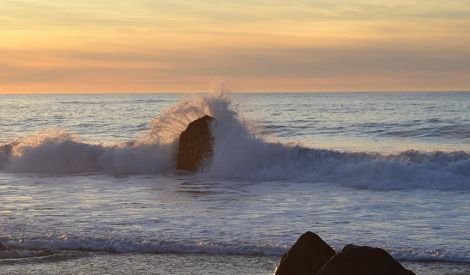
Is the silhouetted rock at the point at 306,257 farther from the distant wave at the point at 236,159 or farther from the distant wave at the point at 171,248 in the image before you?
the distant wave at the point at 236,159

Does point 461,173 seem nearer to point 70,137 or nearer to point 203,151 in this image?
point 203,151

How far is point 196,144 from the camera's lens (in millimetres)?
23828

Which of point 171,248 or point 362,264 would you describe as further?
point 171,248

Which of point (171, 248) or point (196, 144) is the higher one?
point (196, 144)

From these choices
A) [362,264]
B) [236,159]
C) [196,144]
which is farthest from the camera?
[196,144]

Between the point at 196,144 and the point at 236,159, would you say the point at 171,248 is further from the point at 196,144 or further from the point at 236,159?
the point at 196,144

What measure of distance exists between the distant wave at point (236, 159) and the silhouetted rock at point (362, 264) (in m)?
11.3

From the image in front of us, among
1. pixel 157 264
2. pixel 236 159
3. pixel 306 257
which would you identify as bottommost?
pixel 157 264

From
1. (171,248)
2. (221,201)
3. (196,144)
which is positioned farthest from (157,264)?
(196,144)

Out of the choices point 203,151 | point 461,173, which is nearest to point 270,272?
point 461,173

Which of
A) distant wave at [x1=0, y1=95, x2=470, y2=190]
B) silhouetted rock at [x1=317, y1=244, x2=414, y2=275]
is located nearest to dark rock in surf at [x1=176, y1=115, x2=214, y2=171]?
distant wave at [x1=0, y1=95, x2=470, y2=190]

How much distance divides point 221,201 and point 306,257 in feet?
26.8

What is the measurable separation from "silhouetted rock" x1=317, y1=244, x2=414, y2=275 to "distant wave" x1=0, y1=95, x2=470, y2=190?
11.3 metres

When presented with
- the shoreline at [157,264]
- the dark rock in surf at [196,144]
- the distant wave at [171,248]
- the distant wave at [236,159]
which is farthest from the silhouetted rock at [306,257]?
the dark rock in surf at [196,144]
